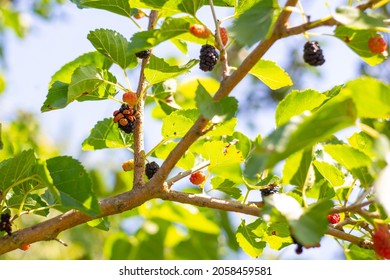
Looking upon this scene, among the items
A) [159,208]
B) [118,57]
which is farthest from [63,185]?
[159,208]

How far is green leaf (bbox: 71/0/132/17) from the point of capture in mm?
1291

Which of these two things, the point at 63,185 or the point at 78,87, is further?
Result: the point at 78,87

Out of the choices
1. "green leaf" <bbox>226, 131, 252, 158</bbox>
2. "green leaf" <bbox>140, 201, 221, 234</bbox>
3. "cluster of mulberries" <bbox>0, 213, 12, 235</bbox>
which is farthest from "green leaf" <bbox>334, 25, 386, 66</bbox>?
"green leaf" <bbox>140, 201, 221, 234</bbox>

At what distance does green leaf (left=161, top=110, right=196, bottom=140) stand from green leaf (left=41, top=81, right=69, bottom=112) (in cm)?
21

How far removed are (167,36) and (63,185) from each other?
302mm

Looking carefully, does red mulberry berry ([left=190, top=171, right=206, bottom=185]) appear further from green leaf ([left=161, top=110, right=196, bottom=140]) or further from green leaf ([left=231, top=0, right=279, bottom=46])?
green leaf ([left=231, top=0, right=279, bottom=46])

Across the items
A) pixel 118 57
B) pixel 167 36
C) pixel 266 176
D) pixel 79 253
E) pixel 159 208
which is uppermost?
pixel 167 36

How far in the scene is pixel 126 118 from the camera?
4.09 ft

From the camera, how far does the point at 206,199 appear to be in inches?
43.9

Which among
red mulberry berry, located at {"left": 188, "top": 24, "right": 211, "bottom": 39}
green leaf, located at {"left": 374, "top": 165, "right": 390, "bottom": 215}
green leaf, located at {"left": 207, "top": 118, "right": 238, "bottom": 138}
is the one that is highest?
red mulberry berry, located at {"left": 188, "top": 24, "right": 211, "bottom": 39}

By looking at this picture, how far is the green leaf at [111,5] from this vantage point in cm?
129

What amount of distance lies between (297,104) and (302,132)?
17.0 inches

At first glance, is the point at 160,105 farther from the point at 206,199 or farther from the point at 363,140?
the point at 363,140

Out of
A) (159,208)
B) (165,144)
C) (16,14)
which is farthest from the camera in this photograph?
(16,14)
